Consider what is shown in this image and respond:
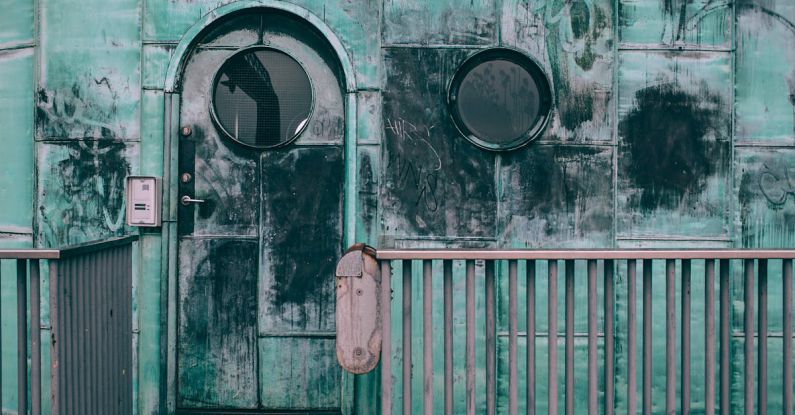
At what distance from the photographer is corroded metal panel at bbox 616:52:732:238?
13.5ft

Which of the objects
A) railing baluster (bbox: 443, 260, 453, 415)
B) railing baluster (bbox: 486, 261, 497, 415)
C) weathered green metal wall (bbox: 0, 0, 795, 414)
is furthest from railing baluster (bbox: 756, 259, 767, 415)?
weathered green metal wall (bbox: 0, 0, 795, 414)

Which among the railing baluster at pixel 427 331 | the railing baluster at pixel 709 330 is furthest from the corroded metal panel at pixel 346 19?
the railing baluster at pixel 709 330

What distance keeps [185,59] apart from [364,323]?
264cm

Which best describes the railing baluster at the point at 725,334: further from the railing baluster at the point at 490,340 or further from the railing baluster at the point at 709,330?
the railing baluster at the point at 490,340

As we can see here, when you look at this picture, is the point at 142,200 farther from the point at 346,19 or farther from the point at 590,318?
the point at 590,318

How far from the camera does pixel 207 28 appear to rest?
13.7 ft

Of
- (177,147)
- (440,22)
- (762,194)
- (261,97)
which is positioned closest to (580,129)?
(440,22)

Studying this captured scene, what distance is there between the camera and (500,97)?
4.18m

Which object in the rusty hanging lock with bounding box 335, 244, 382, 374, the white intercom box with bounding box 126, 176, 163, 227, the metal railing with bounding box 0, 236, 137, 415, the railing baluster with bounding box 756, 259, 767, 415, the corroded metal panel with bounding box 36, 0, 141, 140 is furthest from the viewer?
the corroded metal panel with bounding box 36, 0, 141, 140

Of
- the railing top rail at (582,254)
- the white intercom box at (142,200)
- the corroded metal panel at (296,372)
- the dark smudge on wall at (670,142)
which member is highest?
the dark smudge on wall at (670,142)

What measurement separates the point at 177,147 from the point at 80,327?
5.35ft

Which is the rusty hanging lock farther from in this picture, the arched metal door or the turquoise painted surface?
the turquoise painted surface

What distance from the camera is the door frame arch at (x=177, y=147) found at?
4109 millimetres

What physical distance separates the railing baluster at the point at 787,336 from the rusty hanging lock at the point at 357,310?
1.74m
